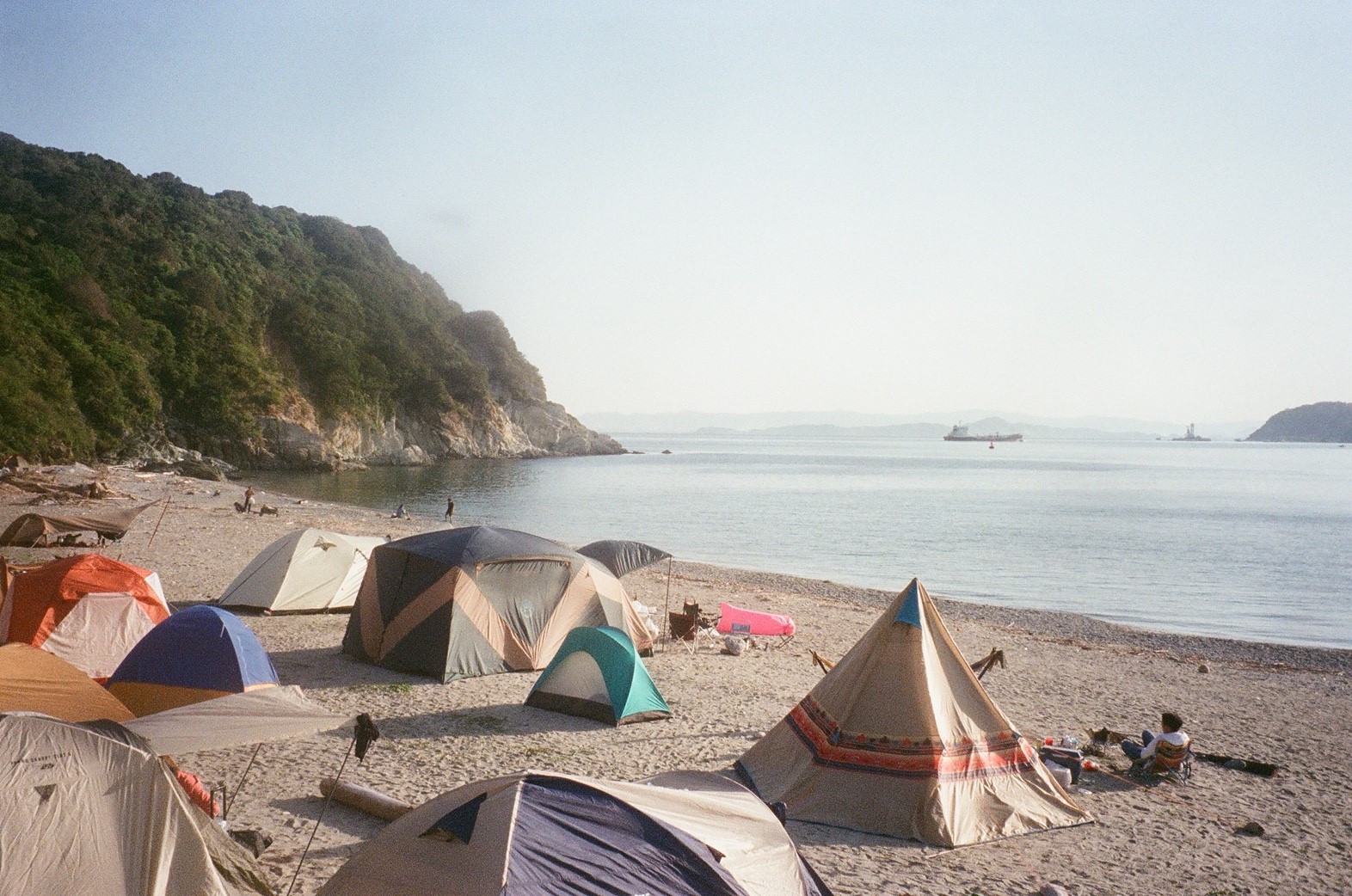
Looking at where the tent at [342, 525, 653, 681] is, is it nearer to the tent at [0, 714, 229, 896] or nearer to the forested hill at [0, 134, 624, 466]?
the tent at [0, 714, 229, 896]

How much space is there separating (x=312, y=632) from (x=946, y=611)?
56.3ft

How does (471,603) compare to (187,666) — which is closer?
(187,666)

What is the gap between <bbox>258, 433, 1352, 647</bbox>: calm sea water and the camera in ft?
98.9

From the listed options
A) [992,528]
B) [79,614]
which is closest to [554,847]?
[79,614]

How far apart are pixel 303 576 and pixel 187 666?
7693mm

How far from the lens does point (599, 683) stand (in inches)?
439

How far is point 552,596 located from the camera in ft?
43.9

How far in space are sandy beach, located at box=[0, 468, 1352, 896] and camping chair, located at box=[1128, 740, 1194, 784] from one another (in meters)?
0.19

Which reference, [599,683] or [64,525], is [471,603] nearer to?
[599,683]

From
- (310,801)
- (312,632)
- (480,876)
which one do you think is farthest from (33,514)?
(480,876)

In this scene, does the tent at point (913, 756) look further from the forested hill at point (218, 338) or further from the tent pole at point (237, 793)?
the forested hill at point (218, 338)

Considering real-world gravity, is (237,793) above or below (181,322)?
below

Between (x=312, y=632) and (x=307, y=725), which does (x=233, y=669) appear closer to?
(x=307, y=725)

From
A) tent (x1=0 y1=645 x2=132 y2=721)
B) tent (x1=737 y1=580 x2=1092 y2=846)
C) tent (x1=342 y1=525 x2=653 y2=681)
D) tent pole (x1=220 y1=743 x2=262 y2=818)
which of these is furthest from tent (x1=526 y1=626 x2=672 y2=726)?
tent (x1=0 y1=645 x2=132 y2=721)
